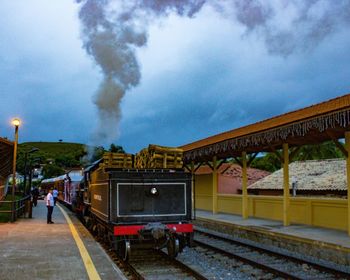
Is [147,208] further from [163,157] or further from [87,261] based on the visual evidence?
[87,261]

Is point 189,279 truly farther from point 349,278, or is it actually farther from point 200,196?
point 200,196

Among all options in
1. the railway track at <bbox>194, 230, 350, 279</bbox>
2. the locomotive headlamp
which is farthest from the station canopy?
the locomotive headlamp

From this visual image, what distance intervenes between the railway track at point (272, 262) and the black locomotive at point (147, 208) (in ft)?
5.73

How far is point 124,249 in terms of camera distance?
10.4 meters

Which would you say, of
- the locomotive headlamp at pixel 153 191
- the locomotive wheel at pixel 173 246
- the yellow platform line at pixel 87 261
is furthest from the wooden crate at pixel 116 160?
the locomotive wheel at pixel 173 246

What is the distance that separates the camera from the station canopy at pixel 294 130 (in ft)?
34.4

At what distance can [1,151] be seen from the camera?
774 inches

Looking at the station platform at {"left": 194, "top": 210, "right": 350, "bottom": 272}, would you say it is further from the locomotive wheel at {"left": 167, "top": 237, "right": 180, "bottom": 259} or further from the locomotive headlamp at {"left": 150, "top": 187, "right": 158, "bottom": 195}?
the locomotive headlamp at {"left": 150, "top": 187, "right": 158, "bottom": 195}

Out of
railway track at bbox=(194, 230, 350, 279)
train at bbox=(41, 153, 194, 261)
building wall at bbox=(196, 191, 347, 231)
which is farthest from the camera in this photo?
building wall at bbox=(196, 191, 347, 231)

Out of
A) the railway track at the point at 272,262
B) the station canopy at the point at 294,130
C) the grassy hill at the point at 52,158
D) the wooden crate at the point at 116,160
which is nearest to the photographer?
the railway track at the point at 272,262

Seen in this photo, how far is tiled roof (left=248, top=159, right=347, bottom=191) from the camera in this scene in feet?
76.5

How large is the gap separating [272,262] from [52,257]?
5060mm

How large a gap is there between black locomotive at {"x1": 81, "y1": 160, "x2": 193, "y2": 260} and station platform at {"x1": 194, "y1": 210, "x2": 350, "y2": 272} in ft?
10.8

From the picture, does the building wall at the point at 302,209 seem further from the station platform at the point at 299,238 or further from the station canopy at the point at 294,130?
the station canopy at the point at 294,130
